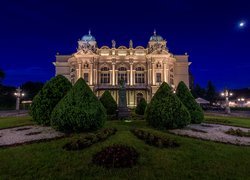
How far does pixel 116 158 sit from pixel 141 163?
2.81 feet

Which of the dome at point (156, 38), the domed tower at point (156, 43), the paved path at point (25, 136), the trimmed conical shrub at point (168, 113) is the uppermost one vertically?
the dome at point (156, 38)

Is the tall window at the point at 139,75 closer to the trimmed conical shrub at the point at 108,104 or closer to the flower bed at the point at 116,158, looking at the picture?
the trimmed conical shrub at the point at 108,104

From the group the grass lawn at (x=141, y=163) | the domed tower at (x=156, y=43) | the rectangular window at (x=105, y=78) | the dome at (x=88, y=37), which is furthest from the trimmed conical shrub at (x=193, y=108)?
the dome at (x=88, y=37)

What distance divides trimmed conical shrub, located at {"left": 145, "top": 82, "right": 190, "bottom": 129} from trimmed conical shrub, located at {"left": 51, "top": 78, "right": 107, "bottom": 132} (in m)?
3.77

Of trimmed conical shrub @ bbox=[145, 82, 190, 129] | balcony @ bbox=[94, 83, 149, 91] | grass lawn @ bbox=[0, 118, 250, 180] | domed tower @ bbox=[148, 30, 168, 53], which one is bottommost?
grass lawn @ bbox=[0, 118, 250, 180]

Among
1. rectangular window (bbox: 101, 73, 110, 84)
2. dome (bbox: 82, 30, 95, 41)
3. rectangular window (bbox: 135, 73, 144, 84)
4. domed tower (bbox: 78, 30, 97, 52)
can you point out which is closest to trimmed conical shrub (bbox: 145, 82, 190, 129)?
rectangular window (bbox: 135, 73, 144, 84)

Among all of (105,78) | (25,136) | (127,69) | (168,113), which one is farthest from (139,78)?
(25,136)

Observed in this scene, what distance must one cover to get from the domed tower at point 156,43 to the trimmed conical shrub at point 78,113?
1628 inches

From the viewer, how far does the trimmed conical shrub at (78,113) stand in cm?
1093

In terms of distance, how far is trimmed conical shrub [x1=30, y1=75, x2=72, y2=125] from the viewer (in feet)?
45.2

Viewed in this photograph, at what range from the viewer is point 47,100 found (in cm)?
1384

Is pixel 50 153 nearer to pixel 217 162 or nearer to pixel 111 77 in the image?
pixel 217 162

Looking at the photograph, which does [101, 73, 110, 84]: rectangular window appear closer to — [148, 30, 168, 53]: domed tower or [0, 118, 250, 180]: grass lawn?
[148, 30, 168, 53]: domed tower

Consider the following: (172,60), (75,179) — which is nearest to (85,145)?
(75,179)
